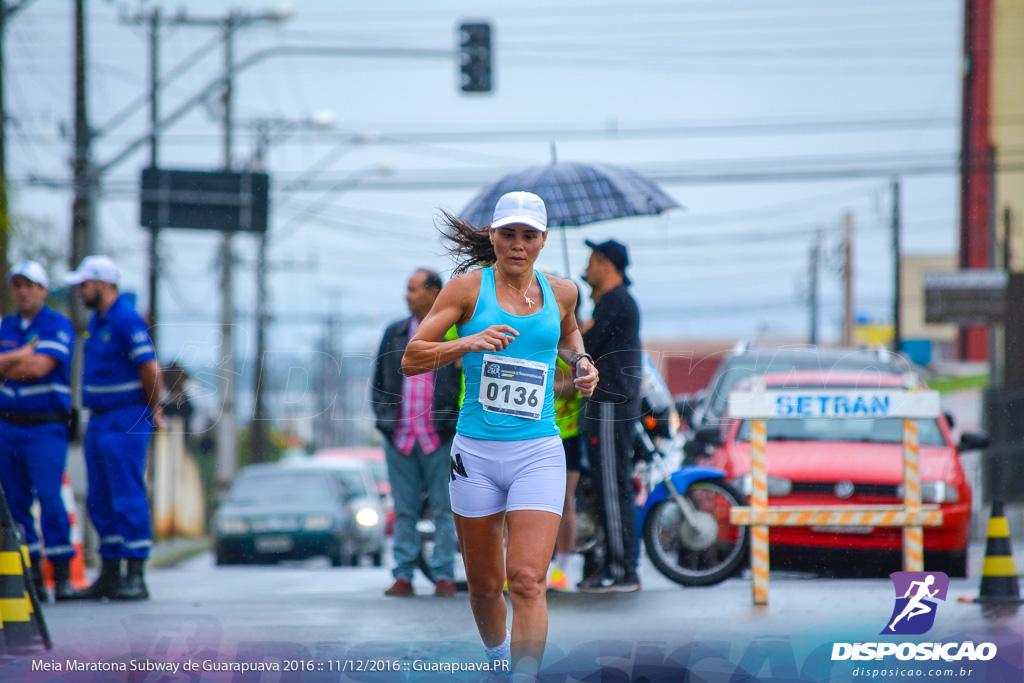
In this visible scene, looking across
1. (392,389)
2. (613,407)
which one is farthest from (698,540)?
(392,389)

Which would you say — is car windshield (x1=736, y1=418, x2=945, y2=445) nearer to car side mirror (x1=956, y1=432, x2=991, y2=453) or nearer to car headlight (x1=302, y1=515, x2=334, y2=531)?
car side mirror (x1=956, y1=432, x2=991, y2=453)

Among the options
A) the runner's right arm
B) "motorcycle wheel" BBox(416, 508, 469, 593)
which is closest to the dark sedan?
"motorcycle wheel" BBox(416, 508, 469, 593)

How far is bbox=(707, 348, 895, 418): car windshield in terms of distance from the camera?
32.1 feet

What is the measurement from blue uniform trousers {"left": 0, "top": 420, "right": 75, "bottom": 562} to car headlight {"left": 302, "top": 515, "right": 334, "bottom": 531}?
21.6 ft

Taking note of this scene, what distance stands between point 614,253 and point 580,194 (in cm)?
39

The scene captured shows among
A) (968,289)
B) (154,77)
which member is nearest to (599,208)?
(154,77)

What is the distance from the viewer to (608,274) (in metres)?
7.36

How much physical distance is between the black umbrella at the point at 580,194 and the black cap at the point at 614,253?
23cm

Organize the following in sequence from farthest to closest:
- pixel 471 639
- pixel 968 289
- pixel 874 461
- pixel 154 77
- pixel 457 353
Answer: pixel 968 289
pixel 154 77
pixel 874 461
pixel 471 639
pixel 457 353

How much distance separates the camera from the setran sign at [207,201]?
8062mm

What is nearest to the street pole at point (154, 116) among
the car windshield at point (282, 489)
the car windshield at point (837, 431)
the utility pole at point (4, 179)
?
the car windshield at point (282, 489)

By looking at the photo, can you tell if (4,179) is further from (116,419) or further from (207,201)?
(116,419)

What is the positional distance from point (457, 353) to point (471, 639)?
1.93 m

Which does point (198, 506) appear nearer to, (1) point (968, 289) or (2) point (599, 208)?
(1) point (968, 289)
